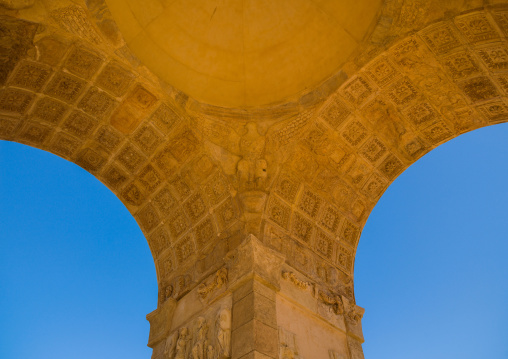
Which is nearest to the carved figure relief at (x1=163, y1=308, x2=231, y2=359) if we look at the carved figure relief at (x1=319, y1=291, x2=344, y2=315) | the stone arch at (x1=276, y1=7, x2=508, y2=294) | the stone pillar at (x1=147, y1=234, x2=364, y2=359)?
the stone pillar at (x1=147, y1=234, x2=364, y2=359)

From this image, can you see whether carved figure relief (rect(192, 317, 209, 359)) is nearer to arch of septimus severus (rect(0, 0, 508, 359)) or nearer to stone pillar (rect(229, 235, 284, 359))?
arch of septimus severus (rect(0, 0, 508, 359))

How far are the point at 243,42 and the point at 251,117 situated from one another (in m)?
1.58

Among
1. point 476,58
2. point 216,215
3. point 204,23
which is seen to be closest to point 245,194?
point 216,215

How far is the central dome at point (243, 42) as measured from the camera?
28.5 feet

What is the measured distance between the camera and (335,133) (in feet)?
30.7

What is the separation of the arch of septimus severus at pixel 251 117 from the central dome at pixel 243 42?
3cm

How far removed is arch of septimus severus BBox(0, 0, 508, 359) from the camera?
7.91 meters

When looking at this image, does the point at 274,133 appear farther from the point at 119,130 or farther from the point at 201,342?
the point at 201,342

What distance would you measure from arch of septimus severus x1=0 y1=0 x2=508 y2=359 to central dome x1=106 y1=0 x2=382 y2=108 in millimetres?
29

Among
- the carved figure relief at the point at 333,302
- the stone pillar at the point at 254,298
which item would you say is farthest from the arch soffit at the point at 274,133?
the stone pillar at the point at 254,298

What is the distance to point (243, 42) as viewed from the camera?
30.3ft

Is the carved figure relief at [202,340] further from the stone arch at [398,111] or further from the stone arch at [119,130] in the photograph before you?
the stone arch at [398,111]

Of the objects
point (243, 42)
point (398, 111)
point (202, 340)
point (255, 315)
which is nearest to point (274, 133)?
point (243, 42)

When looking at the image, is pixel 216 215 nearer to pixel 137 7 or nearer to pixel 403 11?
pixel 137 7
